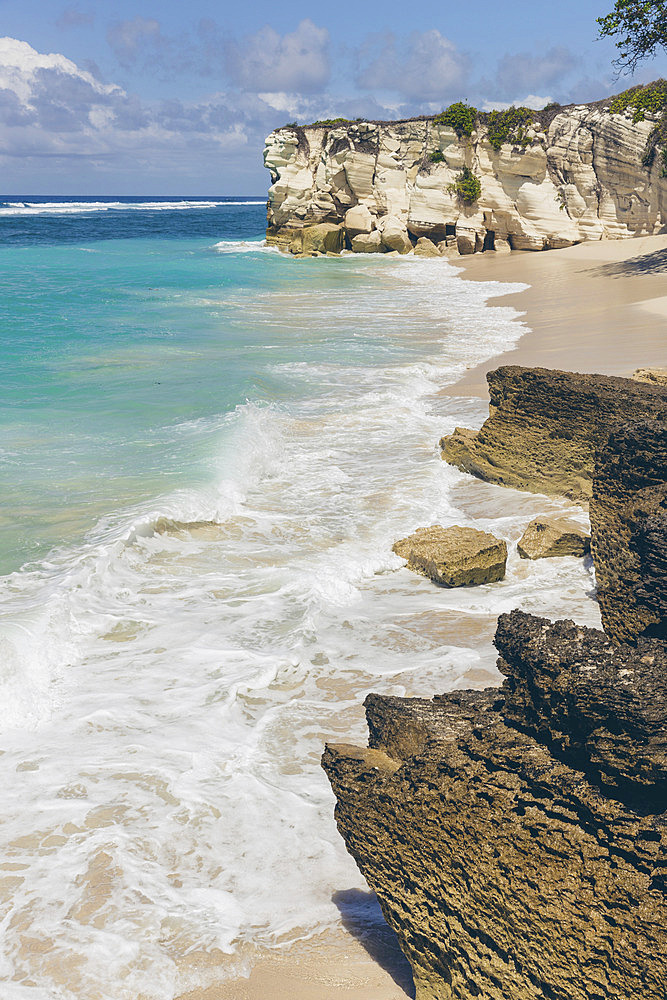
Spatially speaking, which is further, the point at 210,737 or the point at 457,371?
the point at 457,371

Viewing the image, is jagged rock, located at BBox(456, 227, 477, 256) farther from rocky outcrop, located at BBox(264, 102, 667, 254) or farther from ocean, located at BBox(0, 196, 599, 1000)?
ocean, located at BBox(0, 196, 599, 1000)

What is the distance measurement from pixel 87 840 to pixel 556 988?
2.45 metres

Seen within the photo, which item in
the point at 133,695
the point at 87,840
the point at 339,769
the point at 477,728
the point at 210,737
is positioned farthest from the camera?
the point at 133,695

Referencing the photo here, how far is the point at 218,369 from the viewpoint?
1557cm

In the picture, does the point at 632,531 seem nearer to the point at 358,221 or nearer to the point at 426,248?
the point at 426,248

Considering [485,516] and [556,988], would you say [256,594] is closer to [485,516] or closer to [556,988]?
[485,516]

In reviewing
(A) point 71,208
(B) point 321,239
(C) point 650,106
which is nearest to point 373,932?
(C) point 650,106

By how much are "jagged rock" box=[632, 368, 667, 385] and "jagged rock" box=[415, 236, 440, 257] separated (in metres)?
31.2

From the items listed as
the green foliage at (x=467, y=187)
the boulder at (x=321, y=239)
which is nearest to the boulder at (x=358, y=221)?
the boulder at (x=321, y=239)

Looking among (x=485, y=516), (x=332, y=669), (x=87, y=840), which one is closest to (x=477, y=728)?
(x=87, y=840)

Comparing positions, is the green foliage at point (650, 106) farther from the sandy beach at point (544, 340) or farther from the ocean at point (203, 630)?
the ocean at point (203, 630)

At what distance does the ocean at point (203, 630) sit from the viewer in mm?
3604

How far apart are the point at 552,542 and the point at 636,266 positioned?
937 inches

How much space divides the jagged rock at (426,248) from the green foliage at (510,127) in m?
5.26
